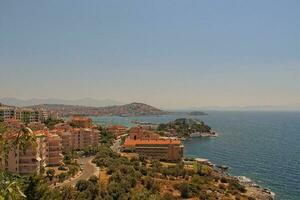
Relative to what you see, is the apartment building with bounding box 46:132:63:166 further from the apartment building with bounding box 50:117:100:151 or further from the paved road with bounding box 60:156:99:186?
the apartment building with bounding box 50:117:100:151

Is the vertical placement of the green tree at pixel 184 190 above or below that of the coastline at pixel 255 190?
above

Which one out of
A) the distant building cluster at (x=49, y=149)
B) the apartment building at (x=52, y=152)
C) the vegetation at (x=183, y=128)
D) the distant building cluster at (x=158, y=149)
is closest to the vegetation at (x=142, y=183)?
the apartment building at (x=52, y=152)

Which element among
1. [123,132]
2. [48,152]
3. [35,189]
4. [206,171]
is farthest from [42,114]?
[35,189]

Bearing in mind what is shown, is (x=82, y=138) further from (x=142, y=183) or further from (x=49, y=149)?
(x=142, y=183)

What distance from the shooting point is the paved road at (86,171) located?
3659 cm

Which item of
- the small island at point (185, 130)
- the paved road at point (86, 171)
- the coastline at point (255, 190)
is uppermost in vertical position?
the small island at point (185, 130)

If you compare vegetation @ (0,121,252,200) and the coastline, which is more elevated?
vegetation @ (0,121,252,200)

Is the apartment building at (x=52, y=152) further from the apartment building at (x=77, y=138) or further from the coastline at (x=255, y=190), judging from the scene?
the coastline at (x=255, y=190)

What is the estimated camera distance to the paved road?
1441 inches

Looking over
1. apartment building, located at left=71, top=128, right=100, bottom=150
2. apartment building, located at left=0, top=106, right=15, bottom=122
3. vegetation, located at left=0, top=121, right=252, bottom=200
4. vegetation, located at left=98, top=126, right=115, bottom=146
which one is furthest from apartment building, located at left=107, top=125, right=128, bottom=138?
vegetation, located at left=0, top=121, right=252, bottom=200

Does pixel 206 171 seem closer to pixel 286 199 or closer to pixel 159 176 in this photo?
pixel 159 176

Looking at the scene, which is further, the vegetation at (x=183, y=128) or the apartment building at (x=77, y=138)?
the vegetation at (x=183, y=128)

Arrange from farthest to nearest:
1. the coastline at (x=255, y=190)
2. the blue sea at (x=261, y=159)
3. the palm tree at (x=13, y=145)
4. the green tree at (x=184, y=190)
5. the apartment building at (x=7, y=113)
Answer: the apartment building at (x=7, y=113) → the blue sea at (x=261, y=159) → the coastline at (x=255, y=190) → the green tree at (x=184, y=190) → the palm tree at (x=13, y=145)

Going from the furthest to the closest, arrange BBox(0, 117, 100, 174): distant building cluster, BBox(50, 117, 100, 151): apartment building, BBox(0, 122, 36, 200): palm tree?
1. BBox(50, 117, 100, 151): apartment building
2. BBox(0, 117, 100, 174): distant building cluster
3. BBox(0, 122, 36, 200): palm tree
